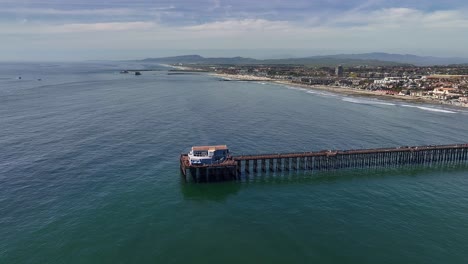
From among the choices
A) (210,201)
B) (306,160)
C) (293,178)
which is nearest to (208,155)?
(210,201)

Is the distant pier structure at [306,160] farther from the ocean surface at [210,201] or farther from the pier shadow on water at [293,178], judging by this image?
the ocean surface at [210,201]

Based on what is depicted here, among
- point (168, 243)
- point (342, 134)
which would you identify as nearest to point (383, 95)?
point (342, 134)

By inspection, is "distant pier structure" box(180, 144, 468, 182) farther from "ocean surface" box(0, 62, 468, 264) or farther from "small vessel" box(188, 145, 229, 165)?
"ocean surface" box(0, 62, 468, 264)

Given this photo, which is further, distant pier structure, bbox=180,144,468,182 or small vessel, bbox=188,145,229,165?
distant pier structure, bbox=180,144,468,182

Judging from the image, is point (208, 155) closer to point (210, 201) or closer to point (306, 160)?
point (210, 201)

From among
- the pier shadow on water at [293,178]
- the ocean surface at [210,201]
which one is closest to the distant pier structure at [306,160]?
the pier shadow on water at [293,178]

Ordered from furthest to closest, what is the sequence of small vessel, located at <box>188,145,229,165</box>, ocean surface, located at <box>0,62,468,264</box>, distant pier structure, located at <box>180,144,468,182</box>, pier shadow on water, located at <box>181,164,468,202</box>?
distant pier structure, located at <box>180,144,468,182</box>
small vessel, located at <box>188,145,229,165</box>
pier shadow on water, located at <box>181,164,468,202</box>
ocean surface, located at <box>0,62,468,264</box>

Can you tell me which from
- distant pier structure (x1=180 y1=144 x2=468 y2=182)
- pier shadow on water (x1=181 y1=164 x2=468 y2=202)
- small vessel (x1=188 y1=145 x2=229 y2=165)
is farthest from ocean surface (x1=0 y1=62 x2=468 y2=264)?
small vessel (x1=188 y1=145 x2=229 y2=165)
